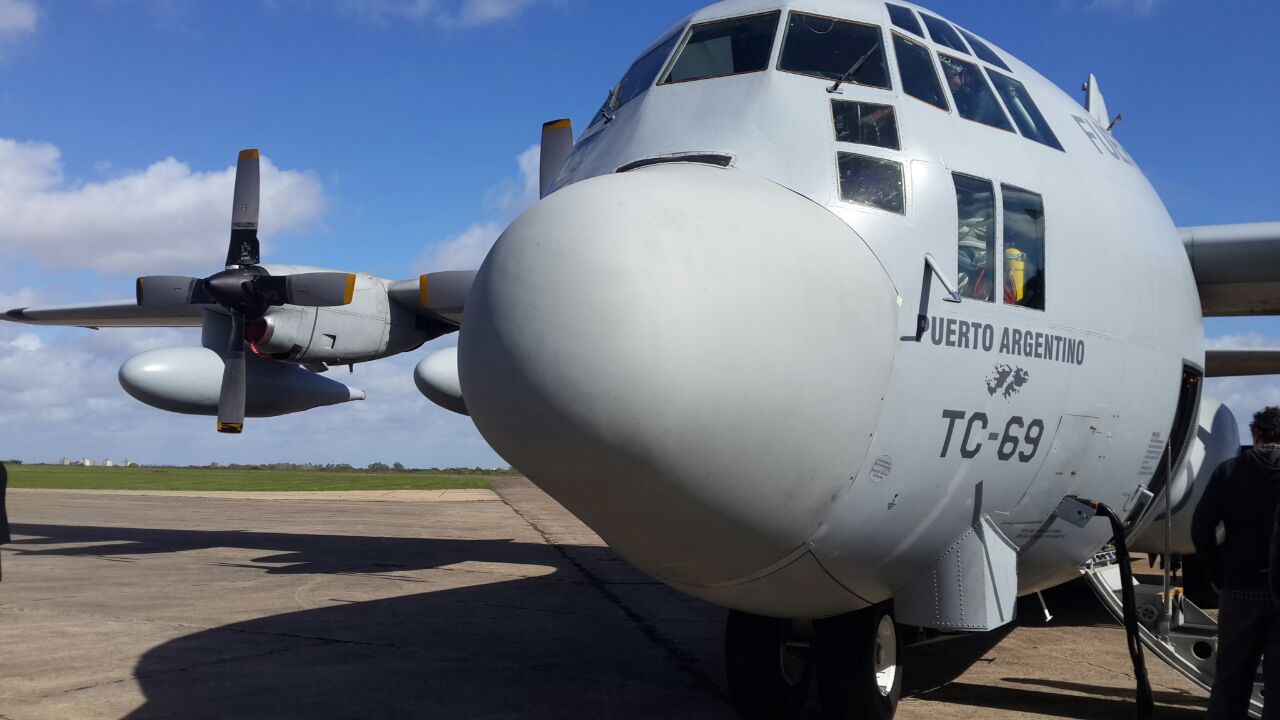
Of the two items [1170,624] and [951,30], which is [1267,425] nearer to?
[1170,624]

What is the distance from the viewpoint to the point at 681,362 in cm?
357

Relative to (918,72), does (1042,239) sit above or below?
below

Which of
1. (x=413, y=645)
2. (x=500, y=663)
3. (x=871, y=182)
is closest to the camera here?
(x=871, y=182)

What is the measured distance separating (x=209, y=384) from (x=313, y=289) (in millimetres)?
2610

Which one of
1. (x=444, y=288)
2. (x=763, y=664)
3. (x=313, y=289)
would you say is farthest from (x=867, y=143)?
(x=313, y=289)

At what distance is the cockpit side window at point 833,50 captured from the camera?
532 cm

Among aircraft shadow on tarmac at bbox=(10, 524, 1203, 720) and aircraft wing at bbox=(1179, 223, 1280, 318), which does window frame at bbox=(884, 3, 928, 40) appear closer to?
aircraft wing at bbox=(1179, 223, 1280, 318)

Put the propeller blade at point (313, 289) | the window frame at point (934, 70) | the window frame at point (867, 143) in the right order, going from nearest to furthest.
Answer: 1. the window frame at point (867, 143)
2. the window frame at point (934, 70)
3. the propeller blade at point (313, 289)

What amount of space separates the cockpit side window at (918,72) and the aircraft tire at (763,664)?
314 cm

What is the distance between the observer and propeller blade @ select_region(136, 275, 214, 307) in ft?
52.3

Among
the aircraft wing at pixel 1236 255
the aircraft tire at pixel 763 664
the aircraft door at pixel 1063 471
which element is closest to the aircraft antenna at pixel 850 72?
the aircraft door at pixel 1063 471

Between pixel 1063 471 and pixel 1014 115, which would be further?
pixel 1014 115

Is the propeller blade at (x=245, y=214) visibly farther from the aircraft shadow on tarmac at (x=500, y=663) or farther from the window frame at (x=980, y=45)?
the window frame at (x=980, y=45)

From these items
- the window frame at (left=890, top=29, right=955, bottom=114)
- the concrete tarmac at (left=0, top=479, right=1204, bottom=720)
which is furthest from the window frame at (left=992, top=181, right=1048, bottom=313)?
the concrete tarmac at (left=0, top=479, right=1204, bottom=720)
